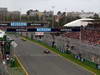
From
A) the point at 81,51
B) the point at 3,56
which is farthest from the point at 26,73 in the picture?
the point at 81,51

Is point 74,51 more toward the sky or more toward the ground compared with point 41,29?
more toward the ground

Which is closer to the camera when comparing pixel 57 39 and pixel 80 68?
pixel 80 68

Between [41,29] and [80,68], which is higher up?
[41,29]

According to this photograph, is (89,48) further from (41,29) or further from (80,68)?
(41,29)

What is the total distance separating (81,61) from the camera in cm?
4166

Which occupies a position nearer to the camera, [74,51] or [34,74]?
[34,74]

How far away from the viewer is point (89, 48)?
130ft

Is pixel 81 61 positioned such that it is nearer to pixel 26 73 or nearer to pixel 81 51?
pixel 81 51

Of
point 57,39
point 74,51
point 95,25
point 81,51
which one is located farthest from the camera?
point 95,25

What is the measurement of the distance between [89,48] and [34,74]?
34.5 feet

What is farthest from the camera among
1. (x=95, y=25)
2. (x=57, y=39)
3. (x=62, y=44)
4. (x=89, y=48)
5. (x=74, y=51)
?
(x=95, y=25)

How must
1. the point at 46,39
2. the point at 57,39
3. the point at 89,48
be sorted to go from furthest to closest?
1. the point at 46,39
2. the point at 57,39
3. the point at 89,48

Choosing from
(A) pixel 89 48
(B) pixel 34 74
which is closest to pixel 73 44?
(A) pixel 89 48

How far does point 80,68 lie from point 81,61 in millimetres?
5735
